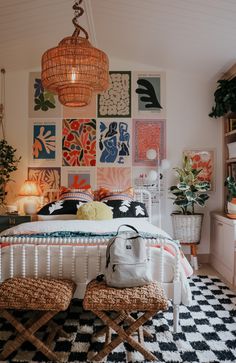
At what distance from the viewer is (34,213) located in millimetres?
4441

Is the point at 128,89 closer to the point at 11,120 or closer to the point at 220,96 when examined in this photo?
the point at 220,96

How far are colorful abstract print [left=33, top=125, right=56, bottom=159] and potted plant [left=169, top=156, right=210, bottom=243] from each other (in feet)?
5.95

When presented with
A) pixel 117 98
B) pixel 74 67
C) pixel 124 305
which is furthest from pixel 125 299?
pixel 117 98

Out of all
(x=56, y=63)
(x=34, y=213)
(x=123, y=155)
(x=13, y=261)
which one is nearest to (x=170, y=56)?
(x=123, y=155)

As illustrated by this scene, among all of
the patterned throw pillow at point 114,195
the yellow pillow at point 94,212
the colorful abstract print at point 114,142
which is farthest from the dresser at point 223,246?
the colorful abstract print at point 114,142

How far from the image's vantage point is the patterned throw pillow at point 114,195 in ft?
13.5

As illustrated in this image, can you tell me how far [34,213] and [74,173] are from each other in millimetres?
797

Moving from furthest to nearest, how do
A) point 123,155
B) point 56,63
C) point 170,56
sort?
point 123,155 → point 170,56 → point 56,63

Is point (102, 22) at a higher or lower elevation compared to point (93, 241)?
higher

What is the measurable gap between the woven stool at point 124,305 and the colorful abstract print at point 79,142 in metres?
2.80

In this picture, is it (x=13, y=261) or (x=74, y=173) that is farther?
(x=74, y=173)

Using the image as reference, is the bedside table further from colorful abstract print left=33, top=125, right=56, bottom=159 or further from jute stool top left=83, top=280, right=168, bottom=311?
jute stool top left=83, top=280, right=168, bottom=311

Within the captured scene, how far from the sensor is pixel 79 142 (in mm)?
4691

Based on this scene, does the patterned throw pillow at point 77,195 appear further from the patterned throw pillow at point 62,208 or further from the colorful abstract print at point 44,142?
the colorful abstract print at point 44,142
